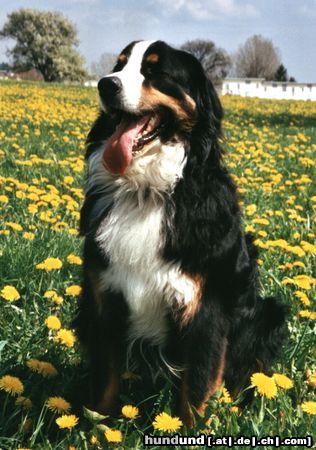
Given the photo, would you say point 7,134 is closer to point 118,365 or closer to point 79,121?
point 79,121

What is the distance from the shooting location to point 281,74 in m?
A: 94.6

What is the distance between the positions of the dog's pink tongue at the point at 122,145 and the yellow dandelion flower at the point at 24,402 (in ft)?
3.27

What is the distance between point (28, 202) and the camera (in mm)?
4578

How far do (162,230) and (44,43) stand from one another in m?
52.6

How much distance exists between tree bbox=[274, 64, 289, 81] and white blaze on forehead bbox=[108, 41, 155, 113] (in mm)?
97417

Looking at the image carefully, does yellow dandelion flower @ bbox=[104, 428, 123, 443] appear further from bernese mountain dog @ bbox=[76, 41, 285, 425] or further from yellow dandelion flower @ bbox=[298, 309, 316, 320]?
yellow dandelion flower @ bbox=[298, 309, 316, 320]

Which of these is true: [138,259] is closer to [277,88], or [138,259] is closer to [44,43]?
[44,43]

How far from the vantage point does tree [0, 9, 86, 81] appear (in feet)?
159

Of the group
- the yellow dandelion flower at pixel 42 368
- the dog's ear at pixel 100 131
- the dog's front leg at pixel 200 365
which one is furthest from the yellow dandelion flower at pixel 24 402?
the dog's ear at pixel 100 131

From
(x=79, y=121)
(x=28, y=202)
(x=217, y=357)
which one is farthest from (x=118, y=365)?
(x=79, y=121)

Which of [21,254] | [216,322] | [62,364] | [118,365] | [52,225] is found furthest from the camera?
[52,225]

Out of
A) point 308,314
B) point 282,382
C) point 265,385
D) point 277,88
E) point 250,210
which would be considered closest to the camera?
point 265,385

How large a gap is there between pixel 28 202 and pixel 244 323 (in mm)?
2662

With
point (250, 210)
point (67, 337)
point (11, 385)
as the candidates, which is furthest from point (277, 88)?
point (11, 385)
